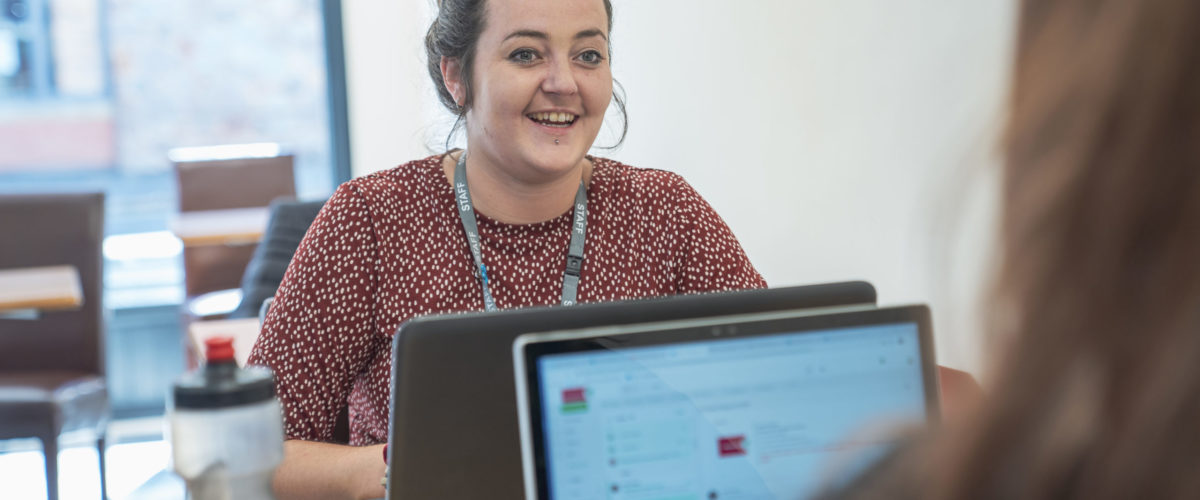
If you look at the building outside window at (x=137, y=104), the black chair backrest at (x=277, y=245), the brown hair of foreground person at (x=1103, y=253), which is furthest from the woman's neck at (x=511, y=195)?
the building outside window at (x=137, y=104)

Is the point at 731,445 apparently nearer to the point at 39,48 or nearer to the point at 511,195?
the point at 511,195

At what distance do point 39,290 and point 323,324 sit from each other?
1644 mm

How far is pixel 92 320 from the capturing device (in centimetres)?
303

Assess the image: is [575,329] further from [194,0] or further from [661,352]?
[194,0]

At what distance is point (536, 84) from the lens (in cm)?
155

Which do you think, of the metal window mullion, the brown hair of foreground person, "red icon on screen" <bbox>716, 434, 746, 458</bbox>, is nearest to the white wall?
"red icon on screen" <bbox>716, 434, 746, 458</bbox>

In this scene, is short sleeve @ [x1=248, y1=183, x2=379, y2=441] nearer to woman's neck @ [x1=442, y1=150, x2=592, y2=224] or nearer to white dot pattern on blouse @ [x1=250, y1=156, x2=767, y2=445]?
white dot pattern on blouse @ [x1=250, y1=156, x2=767, y2=445]

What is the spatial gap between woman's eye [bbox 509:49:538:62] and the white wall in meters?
0.33

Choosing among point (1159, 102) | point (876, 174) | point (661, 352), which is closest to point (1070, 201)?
point (1159, 102)

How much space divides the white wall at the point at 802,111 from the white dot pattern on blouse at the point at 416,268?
0.33 metres

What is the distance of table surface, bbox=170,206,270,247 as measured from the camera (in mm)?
3529

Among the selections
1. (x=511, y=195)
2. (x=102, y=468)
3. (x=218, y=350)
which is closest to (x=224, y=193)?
(x=102, y=468)

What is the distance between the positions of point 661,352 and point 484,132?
2.91 ft

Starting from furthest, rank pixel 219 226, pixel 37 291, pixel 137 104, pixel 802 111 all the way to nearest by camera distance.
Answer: pixel 137 104, pixel 219 226, pixel 37 291, pixel 802 111
